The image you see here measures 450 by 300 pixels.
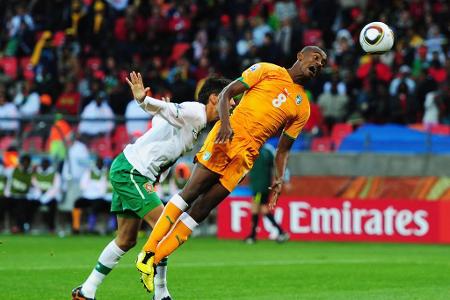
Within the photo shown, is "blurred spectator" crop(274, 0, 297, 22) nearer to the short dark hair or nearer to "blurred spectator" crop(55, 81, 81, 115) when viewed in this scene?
"blurred spectator" crop(55, 81, 81, 115)

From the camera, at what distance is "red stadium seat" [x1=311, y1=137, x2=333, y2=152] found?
23469 millimetres

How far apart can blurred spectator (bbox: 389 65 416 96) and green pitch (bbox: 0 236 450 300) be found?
4.46m

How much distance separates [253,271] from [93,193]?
10322 mm

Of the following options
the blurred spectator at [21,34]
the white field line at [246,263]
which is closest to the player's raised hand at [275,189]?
the white field line at [246,263]

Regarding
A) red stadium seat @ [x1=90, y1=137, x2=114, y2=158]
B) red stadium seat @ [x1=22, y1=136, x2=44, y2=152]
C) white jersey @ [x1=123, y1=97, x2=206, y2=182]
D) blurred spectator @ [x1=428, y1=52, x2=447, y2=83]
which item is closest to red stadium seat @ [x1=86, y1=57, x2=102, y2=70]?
red stadium seat @ [x1=22, y1=136, x2=44, y2=152]

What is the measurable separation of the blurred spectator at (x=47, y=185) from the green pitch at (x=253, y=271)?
3.59 metres

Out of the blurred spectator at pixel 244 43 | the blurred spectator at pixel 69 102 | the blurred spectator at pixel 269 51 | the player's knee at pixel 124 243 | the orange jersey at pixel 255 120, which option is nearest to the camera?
the player's knee at pixel 124 243

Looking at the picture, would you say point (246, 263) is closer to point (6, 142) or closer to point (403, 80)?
point (403, 80)

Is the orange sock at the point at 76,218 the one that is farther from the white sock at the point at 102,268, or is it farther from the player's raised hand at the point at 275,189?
the white sock at the point at 102,268

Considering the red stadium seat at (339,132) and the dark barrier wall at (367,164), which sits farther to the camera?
the red stadium seat at (339,132)

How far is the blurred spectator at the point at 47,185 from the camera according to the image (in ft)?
80.9

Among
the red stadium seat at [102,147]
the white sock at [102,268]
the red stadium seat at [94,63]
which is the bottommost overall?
the red stadium seat at [102,147]

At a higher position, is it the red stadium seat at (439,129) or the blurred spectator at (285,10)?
the blurred spectator at (285,10)

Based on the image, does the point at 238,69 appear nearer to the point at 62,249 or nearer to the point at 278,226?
the point at 278,226
